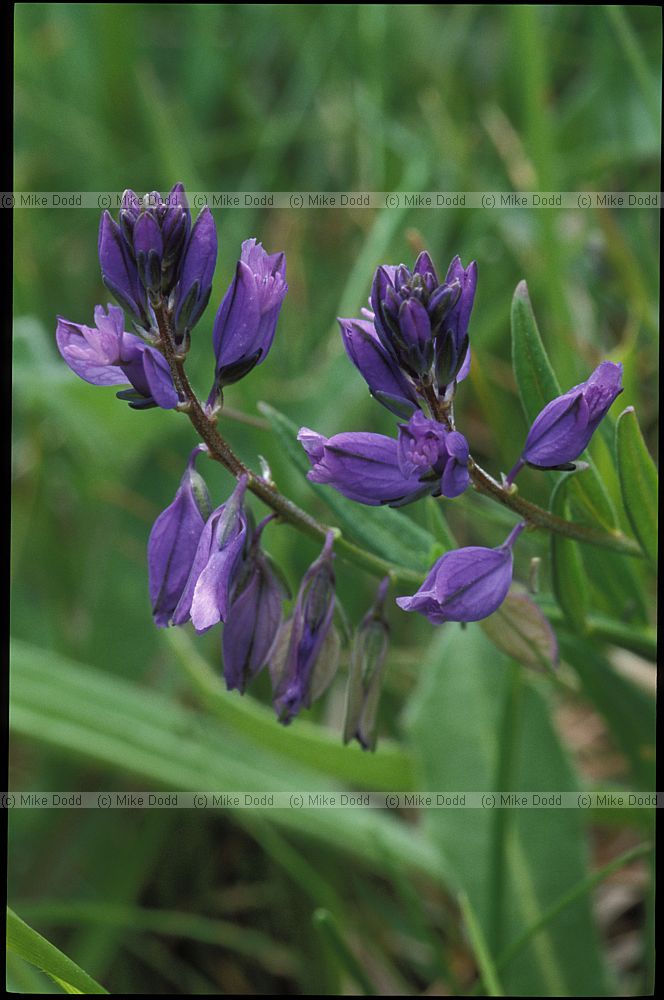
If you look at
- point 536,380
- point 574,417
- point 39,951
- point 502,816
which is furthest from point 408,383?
point 502,816

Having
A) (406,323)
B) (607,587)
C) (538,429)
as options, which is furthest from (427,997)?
(406,323)

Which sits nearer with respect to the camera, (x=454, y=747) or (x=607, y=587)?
(x=607, y=587)

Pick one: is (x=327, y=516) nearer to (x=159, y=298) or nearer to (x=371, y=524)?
(x=371, y=524)

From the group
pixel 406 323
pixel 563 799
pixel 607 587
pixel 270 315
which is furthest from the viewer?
pixel 563 799

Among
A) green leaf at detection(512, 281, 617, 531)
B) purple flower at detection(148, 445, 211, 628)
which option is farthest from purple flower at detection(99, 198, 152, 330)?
green leaf at detection(512, 281, 617, 531)

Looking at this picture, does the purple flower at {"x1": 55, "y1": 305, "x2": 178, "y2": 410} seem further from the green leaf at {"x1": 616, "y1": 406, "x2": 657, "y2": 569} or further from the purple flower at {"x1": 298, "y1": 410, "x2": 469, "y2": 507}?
the green leaf at {"x1": 616, "y1": 406, "x2": 657, "y2": 569}

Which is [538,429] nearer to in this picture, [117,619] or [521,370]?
[521,370]
